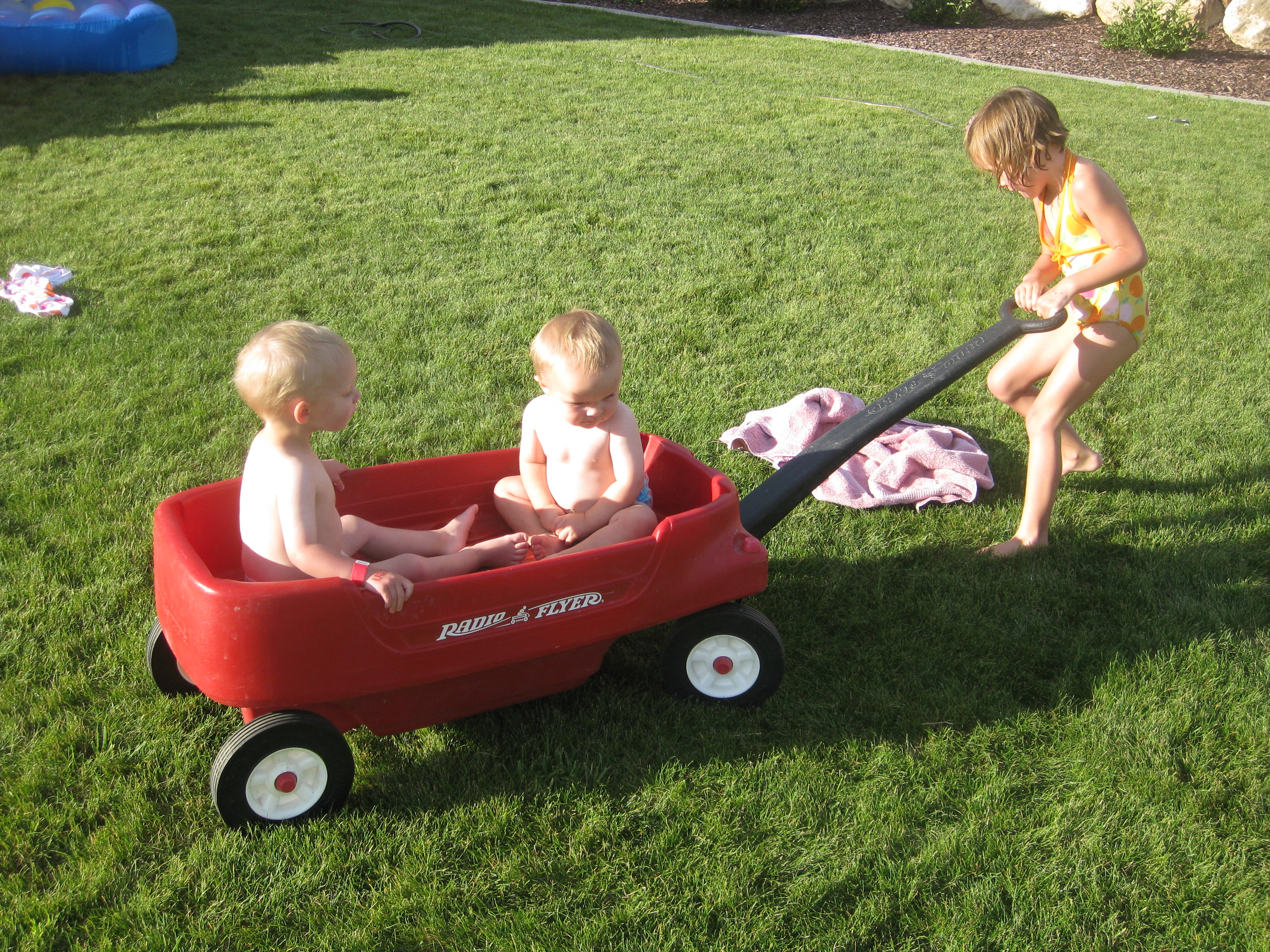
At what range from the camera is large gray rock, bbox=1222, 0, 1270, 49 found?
11367 mm

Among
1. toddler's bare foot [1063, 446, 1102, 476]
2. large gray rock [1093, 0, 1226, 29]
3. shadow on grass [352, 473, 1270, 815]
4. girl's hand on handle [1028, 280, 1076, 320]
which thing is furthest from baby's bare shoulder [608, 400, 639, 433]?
large gray rock [1093, 0, 1226, 29]

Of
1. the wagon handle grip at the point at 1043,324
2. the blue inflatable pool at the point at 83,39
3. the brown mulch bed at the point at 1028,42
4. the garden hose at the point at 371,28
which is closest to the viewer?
the wagon handle grip at the point at 1043,324

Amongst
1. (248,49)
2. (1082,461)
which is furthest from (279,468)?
(248,49)

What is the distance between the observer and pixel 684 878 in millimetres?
2025

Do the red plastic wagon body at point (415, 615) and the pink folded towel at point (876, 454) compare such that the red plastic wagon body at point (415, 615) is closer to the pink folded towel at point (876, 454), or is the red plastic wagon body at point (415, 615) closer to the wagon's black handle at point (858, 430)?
the wagon's black handle at point (858, 430)

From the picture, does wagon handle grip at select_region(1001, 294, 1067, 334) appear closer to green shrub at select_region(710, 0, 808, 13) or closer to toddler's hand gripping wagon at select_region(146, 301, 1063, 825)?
toddler's hand gripping wagon at select_region(146, 301, 1063, 825)

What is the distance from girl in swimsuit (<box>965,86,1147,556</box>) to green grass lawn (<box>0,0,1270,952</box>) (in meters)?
0.34

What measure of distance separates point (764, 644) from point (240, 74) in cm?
807

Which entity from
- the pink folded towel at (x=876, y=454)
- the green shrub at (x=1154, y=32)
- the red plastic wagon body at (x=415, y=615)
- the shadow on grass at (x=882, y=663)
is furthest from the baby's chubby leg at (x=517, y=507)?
the green shrub at (x=1154, y=32)

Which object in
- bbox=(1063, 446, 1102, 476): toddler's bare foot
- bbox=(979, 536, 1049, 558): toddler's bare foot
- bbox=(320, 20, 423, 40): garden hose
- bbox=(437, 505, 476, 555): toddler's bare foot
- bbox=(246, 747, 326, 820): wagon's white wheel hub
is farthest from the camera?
bbox=(320, 20, 423, 40): garden hose

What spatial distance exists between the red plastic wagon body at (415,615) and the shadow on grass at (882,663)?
0.43ft

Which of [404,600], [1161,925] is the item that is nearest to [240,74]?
[404,600]

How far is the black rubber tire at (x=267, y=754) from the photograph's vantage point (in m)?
2.01

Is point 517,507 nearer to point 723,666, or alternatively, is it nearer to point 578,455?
point 578,455
